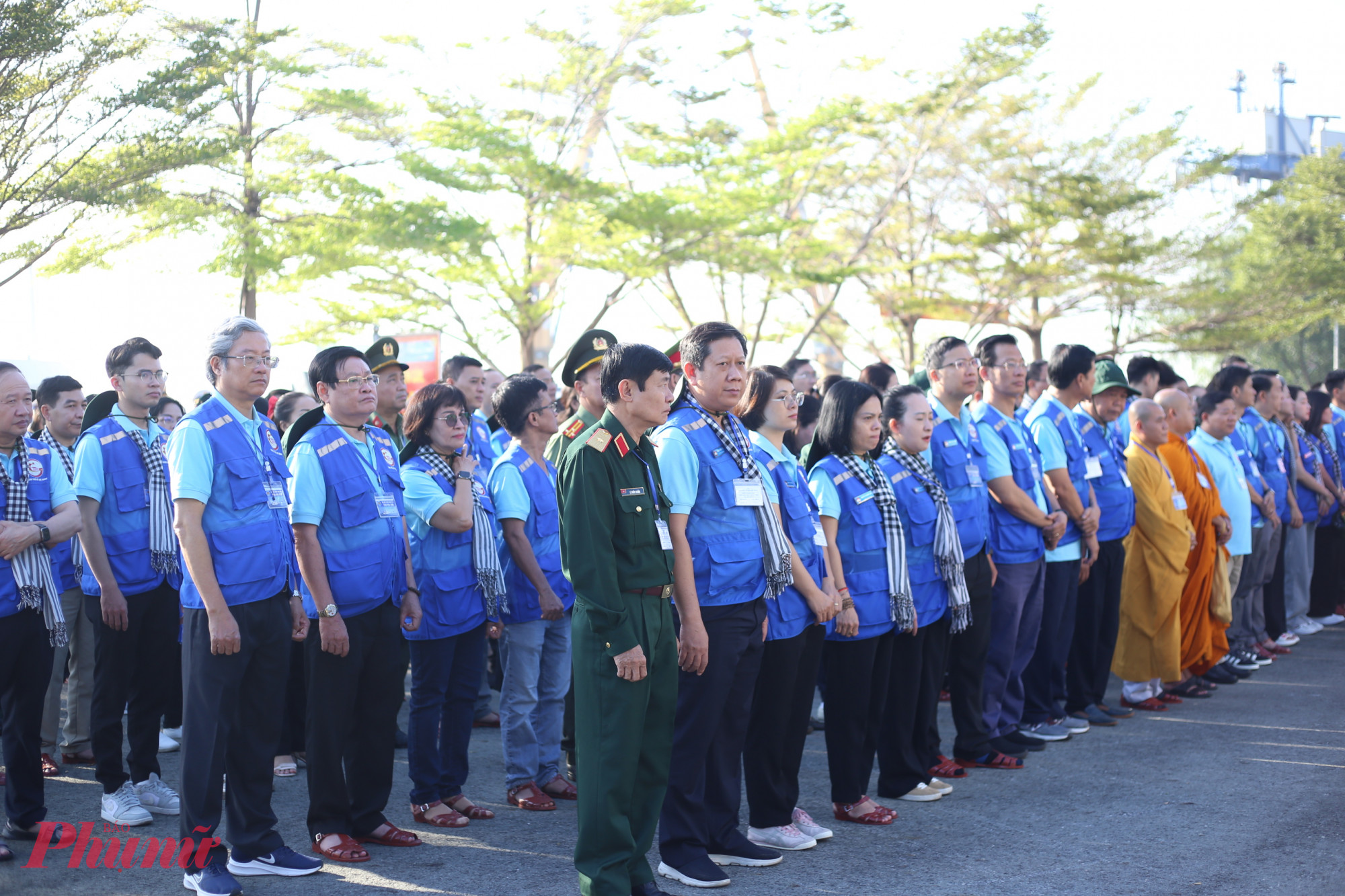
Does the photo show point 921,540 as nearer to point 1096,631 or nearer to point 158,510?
point 1096,631

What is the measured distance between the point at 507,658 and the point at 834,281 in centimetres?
1584

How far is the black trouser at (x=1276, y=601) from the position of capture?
9.27m

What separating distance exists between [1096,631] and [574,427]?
3.80m

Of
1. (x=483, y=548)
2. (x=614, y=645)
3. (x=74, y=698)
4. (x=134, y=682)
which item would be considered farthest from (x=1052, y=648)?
(x=74, y=698)

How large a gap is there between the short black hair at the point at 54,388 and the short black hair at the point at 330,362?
2.41 m

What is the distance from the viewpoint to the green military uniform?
12.1 feet

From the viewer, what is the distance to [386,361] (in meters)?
5.78

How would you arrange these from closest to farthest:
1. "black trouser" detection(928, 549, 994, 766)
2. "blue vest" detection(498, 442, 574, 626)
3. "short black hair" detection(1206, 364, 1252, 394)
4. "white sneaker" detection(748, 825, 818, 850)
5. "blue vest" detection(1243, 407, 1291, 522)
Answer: "white sneaker" detection(748, 825, 818, 850) → "blue vest" detection(498, 442, 574, 626) → "black trouser" detection(928, 549, 994, 766) → "short black hair" detection(1206, 364, 1252, 394) → "blue vest" detection(1243, 407, 1291, 522)

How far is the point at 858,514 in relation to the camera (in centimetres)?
509

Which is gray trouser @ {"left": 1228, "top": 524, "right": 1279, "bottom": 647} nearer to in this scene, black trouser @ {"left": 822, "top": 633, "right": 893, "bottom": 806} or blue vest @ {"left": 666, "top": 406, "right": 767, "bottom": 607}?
black trouser @ {"left": 822, "top": 633, "right": 893, "bottom": 806}

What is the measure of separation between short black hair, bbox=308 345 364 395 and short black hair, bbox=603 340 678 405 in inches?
51.1

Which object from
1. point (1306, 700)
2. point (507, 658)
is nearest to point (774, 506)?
point (507, 658)

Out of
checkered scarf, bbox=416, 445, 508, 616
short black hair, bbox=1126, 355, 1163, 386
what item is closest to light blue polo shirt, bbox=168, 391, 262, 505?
checkered scarf, bbox=416, 445, 508, 616

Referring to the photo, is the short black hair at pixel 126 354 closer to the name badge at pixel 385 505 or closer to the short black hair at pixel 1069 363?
the name badge at pixel 385 505
